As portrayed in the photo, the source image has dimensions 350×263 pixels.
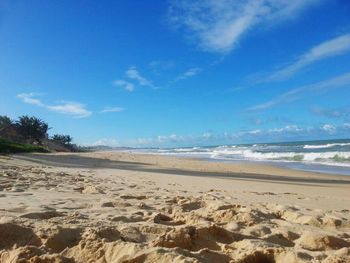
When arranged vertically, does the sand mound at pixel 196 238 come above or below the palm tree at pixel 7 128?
below

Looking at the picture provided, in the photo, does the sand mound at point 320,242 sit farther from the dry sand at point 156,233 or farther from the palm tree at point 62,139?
the palm tree at point 62,139

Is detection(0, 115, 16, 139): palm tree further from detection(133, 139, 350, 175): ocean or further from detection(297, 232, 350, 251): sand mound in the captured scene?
detection(297, 232, 350, 251): sand mound

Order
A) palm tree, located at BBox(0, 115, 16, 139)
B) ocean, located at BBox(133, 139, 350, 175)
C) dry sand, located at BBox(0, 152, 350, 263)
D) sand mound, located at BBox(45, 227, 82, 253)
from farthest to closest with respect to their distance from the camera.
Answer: palm tree, located at BBox(0, 115, 16, 139), ocean, located at BBox(133, 139, 350, 175), sand mound, located at BBox(45, 227, 82, 253), dry sand, located at BBox(0, 152, 350, 263)

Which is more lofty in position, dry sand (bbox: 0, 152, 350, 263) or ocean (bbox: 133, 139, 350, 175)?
ocean (bbox: 133, 139, 350, 175)

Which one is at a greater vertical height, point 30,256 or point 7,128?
point 7,128

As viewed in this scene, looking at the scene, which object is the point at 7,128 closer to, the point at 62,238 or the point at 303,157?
the point at 303,157

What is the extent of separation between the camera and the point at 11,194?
537cm

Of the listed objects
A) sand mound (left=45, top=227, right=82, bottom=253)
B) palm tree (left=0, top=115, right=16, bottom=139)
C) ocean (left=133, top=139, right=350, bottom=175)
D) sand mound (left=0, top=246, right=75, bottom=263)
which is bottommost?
sand mound (left=0, top=246, right=75, bottom=263)

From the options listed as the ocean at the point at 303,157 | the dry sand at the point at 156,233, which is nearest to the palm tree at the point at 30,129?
the ocean at the point at 303,157

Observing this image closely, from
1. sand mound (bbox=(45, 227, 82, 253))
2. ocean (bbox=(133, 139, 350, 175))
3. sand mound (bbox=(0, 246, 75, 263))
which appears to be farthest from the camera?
ocean (bbox=(133, 139, 350, 175))

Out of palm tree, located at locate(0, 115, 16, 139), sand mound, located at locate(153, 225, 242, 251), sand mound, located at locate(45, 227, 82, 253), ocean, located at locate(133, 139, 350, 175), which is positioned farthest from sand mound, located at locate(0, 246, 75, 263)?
palm tree, located at locate(0, 115, 16, 139)

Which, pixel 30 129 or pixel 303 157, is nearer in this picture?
pixel 303 157

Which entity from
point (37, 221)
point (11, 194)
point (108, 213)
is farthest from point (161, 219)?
point (11, 194)

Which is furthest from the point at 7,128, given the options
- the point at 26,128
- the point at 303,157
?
the point at 303,157
